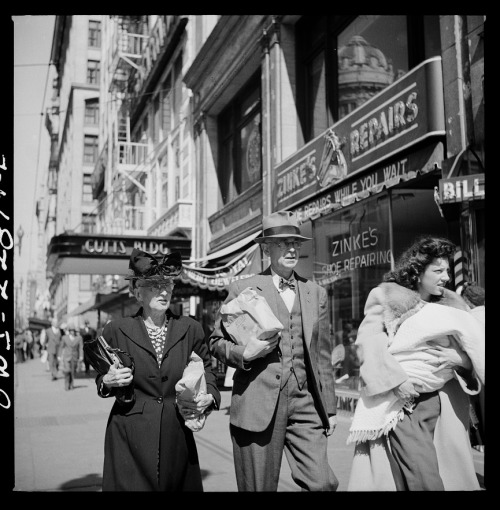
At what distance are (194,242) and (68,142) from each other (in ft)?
172

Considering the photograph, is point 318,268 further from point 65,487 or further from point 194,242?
point 194,242

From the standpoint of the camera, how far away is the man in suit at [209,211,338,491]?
13.2 feet

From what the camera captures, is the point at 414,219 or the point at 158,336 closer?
the point at 158,336

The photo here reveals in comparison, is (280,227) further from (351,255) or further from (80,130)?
(80,130)

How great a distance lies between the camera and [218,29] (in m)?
16.9

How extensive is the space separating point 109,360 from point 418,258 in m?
2.04

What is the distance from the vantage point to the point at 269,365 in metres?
4.09

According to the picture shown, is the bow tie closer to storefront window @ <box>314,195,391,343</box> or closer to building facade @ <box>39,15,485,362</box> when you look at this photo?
building facade @ <box>39,15,485,362</box>

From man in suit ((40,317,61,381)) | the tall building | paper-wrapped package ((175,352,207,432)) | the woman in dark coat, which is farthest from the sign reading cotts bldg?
the tall building

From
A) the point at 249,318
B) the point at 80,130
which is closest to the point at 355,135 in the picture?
the point at 249,318

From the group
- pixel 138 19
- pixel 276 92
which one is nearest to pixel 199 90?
pixel 276 92

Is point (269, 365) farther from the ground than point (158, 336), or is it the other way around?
point (158, 336)

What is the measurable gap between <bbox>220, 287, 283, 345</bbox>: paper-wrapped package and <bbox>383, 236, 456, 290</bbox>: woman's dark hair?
905 millimetres

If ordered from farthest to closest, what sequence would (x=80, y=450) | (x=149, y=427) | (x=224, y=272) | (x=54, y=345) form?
(x=54, y=345), (x=224, y=272), (x=80, y=450), (x=149, y=427)
